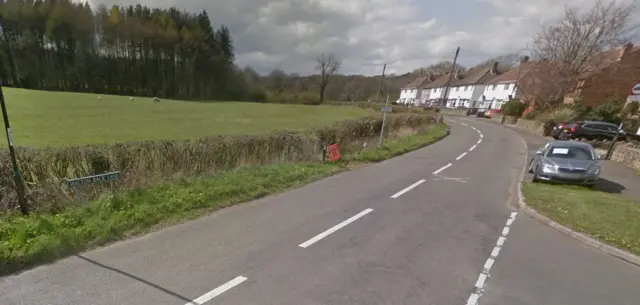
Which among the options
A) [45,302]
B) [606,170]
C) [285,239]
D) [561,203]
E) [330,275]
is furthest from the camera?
[606,170]

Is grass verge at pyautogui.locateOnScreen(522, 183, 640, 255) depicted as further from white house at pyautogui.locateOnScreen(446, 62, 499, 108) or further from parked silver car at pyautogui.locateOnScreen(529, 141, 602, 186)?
white house at pyautogui.locateOnScreen(446, 62, 499, 108)

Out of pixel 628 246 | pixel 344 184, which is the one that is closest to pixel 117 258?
pixel 344 184

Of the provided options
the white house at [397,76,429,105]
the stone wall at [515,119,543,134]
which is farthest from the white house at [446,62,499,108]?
the stone wall at [515,119,543,134]

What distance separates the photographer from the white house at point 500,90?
6206 centimetres

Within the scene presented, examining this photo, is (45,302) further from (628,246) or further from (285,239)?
(628,246)

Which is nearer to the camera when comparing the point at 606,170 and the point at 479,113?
the point at 606,170

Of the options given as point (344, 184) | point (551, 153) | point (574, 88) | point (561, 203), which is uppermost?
point (574, 88)

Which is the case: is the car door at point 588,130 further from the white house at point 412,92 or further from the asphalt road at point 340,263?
the white house at point 412,92

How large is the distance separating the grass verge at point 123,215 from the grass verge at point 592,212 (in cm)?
653

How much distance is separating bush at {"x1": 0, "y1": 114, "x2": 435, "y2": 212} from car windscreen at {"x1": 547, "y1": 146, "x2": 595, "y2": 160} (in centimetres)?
900

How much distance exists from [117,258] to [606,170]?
18253 mm

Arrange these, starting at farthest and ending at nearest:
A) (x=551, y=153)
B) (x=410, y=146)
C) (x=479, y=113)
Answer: (x=479, y=113) → (x=410, y=146) → (x=551, y=153)

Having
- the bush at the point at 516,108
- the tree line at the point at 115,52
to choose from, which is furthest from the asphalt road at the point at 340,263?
the tree line at the point at 115,52

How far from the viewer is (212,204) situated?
729cm
